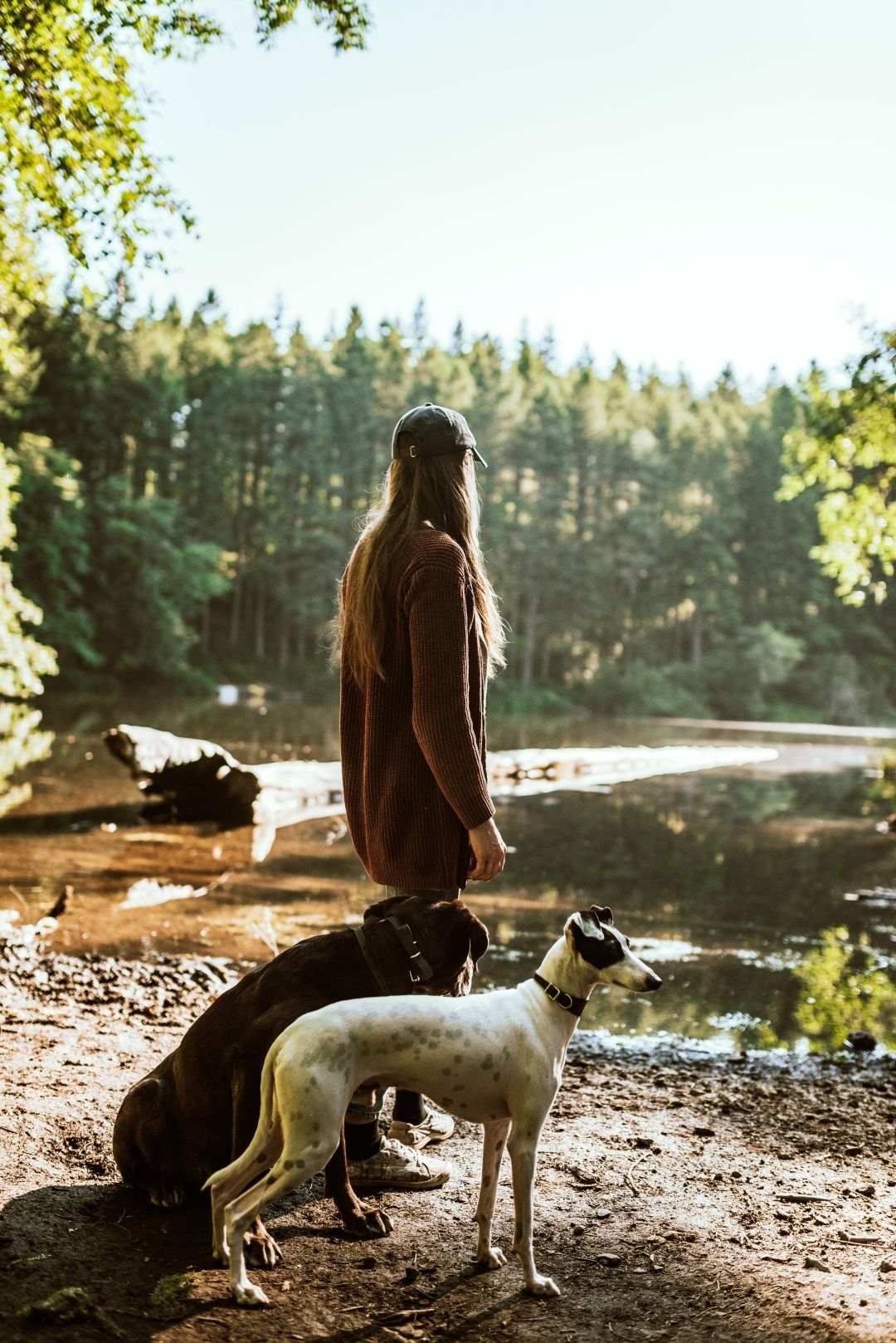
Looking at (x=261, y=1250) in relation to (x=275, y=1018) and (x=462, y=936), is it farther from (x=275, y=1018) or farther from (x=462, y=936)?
(x=462, y=936)

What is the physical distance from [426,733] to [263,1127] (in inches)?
52.2

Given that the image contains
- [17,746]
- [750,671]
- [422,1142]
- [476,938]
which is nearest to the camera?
[476,938]

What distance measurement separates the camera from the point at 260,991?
3570 mm

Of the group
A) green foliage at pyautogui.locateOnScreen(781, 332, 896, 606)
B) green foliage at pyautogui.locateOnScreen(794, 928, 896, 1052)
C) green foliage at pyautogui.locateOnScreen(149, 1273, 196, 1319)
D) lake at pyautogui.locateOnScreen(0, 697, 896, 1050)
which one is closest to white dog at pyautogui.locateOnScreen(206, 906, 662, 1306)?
green foliage at pyautogui.locateOnScreen(149, 1273, 196, 1319)

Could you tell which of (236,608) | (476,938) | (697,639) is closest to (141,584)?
(236,608)

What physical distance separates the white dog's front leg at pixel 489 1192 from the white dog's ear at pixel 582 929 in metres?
0.61

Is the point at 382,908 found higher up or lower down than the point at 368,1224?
higher up

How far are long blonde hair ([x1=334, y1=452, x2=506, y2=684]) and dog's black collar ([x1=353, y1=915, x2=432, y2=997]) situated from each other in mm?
913

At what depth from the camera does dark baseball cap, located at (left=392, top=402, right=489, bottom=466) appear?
3.99 m

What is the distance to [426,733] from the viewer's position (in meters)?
3.74

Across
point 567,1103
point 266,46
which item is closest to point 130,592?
point 266,46

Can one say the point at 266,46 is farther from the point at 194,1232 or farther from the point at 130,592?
the point at 130,592

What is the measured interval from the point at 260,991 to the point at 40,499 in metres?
42.8

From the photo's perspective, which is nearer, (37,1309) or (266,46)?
(37,1309)
